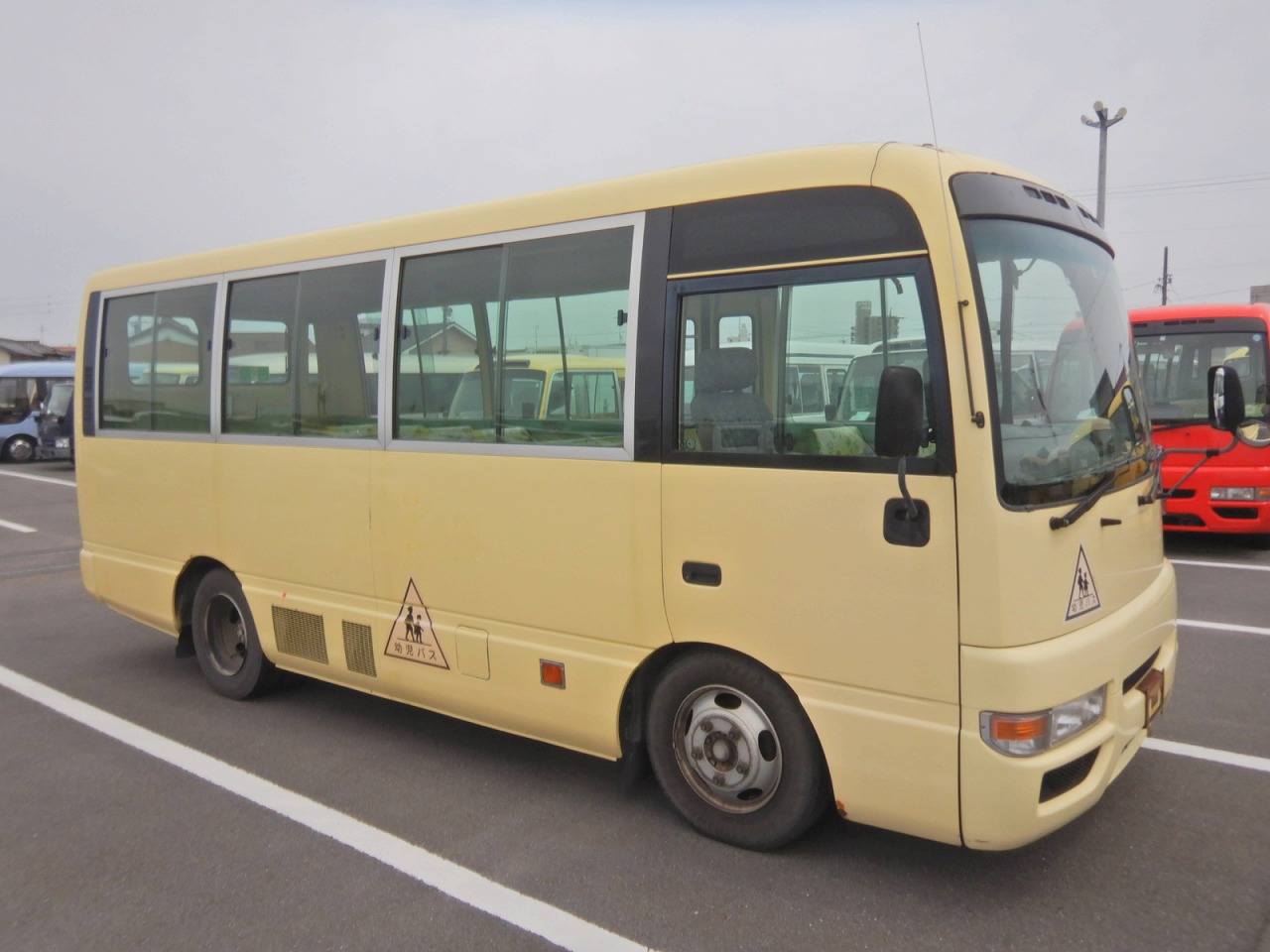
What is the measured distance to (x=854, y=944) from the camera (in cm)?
327

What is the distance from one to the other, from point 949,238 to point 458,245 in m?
2.33

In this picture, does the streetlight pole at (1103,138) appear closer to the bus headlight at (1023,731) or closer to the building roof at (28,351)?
the bus headlight at (1023,731)

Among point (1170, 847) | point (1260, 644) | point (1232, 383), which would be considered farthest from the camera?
point (1260, 644)

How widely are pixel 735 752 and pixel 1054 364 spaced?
72.4 inches

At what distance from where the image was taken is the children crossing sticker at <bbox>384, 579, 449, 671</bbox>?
4840mm

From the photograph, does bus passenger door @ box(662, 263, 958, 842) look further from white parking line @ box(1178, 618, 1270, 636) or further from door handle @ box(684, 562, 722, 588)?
white parking line @ box(1178, 618, 1270, 636)

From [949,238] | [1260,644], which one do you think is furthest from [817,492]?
[1260,644]

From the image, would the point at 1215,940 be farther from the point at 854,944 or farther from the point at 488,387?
the point at 488,387

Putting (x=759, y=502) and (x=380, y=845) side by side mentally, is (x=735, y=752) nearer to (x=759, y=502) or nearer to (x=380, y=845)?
(x=759, y=502)

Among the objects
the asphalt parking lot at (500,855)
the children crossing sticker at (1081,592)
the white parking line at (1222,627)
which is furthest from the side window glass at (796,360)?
the white parking line at (1222,627)

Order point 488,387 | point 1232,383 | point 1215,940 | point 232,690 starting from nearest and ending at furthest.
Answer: point 1215,940
point 1232,383
point 488,387
point 232,690

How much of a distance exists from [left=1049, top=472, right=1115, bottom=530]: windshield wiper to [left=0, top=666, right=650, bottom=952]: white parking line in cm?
191

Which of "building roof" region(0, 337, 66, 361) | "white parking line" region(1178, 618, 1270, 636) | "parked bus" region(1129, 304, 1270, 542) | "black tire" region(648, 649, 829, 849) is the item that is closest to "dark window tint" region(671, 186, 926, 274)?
"black tire" region(648, 649, 829, 849)

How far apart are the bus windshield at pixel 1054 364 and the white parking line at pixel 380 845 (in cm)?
205
